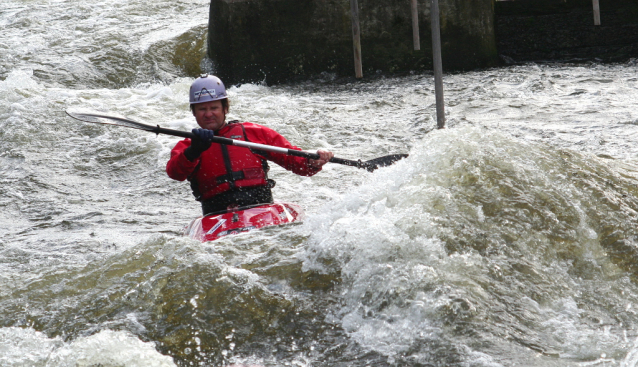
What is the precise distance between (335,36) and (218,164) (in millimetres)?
6027

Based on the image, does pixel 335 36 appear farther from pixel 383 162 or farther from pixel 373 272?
pixel 373 272

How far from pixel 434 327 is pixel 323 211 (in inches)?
46.0

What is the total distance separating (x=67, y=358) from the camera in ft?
9.18

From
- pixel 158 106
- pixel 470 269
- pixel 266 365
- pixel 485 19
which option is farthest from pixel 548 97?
pixel 266 365

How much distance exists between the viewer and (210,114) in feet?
15.2

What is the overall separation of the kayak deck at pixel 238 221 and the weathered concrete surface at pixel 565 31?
7.40 meters

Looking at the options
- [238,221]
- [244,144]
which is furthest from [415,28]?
[238,221]

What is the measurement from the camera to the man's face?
4.63 meters

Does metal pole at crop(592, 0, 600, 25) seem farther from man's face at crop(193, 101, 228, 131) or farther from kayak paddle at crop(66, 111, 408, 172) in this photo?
man's face at crop(193, 101, 228, 131)

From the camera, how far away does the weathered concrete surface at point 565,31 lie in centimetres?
1029

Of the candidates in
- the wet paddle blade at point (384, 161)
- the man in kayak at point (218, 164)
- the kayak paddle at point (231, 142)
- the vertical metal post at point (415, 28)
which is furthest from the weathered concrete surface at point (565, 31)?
the man in kayak at point (218, 164)

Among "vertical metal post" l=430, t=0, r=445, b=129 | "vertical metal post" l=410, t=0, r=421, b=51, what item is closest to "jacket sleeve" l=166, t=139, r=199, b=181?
"vertical metal post" l=430, t=0, r=445, b=129

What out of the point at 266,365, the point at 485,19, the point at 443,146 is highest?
the point at 485,19

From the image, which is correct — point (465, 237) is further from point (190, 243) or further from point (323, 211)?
point (190, 243)
